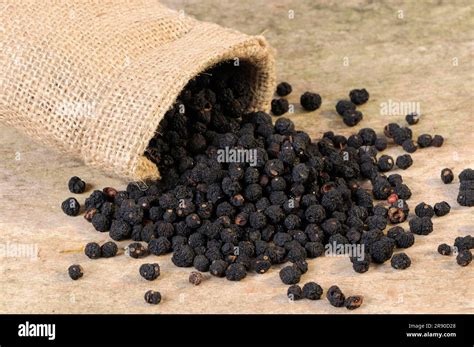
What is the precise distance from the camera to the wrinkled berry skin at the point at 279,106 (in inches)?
189

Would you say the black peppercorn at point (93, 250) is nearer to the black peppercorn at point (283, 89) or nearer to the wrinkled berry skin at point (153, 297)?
the wrinkled berry skin at point (153, 297)

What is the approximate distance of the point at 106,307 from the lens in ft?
11.6

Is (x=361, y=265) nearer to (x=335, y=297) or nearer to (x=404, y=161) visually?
(x=335, y=297)

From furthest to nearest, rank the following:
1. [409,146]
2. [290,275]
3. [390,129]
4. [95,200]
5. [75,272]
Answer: [390,129], [409,146], [95,200], [75,272], [290,275]

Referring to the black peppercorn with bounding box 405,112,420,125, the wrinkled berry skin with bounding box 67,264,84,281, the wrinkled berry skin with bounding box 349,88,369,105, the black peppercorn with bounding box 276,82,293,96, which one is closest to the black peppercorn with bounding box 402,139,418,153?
the black peppercorn with bounding box 405,112,420,125

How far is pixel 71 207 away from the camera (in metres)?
4.08

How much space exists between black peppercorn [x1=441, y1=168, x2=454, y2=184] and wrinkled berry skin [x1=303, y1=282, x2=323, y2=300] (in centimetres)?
95

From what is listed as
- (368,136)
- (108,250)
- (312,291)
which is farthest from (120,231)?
(368,136)

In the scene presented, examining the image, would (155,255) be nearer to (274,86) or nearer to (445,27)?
(274,86)

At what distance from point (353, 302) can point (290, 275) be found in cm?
25

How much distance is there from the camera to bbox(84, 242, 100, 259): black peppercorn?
12.5ft

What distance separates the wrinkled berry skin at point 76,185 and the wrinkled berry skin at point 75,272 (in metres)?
0.60

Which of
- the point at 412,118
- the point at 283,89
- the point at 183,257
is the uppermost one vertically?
the point at 283,89

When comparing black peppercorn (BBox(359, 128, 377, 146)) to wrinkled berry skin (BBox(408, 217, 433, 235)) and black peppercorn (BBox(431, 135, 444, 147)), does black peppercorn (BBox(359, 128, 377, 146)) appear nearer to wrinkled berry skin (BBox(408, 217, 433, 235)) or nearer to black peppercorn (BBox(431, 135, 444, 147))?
black peppercorn (BBox(431, 135, 444, 147))
